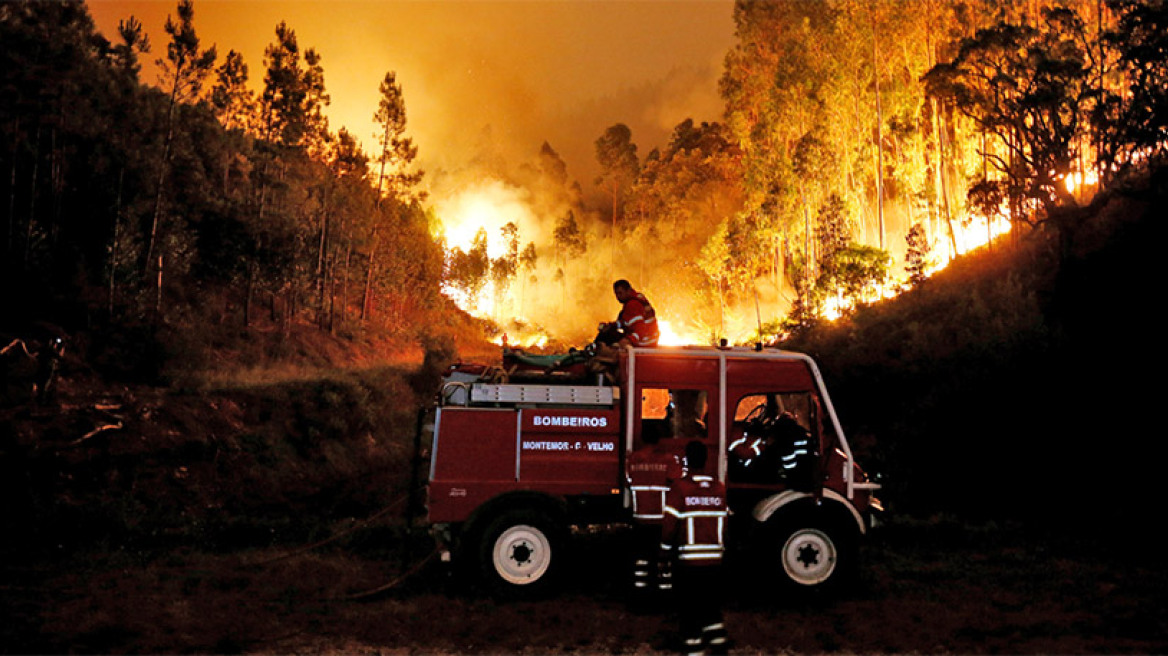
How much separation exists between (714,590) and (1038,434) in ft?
40.1

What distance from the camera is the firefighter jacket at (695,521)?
643cm

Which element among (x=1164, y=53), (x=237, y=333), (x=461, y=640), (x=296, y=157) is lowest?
(x=461, y=640)

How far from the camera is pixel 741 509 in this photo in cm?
877

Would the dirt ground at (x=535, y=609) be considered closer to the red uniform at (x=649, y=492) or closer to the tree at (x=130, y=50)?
the red uniform at (x=649, y=492)

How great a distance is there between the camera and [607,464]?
839 cm

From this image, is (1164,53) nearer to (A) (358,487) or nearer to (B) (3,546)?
(A) (358,487)

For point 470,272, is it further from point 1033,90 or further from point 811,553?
point 811,553

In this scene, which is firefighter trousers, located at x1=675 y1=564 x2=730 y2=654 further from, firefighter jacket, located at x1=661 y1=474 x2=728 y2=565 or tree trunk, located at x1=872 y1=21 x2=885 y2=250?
tree trunk, located at x1=872 y1=21 x2=885 y2=250

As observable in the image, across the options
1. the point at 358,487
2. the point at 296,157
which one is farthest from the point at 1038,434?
the point at 296,157

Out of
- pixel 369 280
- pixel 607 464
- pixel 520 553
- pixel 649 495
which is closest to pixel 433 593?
pixel 520 553

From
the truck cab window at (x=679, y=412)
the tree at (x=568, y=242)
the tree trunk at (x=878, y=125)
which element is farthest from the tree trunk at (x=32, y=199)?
the tree at (x=568, y=242)

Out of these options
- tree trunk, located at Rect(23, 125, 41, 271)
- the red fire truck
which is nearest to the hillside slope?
the red fire truck

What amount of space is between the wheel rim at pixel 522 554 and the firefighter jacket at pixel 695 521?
1997 millimetres

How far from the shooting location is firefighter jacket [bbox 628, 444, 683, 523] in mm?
7773
